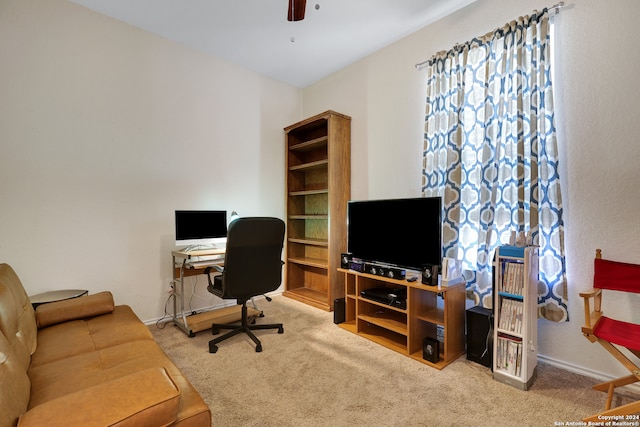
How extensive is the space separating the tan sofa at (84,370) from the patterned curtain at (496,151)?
234 cm

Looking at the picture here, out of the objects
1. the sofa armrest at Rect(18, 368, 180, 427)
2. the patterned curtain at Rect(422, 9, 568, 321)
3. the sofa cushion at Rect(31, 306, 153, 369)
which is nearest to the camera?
the sofa armrest at Rect(18, 368, 180, 427)

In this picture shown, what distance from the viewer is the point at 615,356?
5.21 ft

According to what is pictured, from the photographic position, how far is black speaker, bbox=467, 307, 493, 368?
86.0 inches

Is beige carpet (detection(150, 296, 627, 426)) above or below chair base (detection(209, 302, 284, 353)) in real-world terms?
below

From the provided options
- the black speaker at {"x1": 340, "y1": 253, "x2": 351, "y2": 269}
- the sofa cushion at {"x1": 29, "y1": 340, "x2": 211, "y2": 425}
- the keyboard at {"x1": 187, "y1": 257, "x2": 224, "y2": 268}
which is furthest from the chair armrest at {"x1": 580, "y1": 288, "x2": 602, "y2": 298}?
the keyboard at {"x1": 187, "y1": 257, "x2": 224, "y2": 268}

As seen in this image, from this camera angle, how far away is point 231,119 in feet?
12.1

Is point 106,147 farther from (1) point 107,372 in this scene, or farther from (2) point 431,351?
(2) point 431,351

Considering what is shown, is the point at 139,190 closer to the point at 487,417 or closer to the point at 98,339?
the point at 98,339

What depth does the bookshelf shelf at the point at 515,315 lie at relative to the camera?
6.31 ft

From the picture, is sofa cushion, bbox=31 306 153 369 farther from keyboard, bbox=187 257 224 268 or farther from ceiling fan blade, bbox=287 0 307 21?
ceiling fan blade, bbox=287 0 307 21

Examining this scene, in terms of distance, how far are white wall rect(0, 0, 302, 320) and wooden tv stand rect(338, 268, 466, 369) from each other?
1.80 metres

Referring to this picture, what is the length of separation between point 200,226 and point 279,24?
221 cm

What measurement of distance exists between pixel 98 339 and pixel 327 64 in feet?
11.7

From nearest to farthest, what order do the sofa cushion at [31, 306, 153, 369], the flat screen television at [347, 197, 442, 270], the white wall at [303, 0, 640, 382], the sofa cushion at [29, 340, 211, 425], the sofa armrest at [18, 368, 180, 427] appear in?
the sofa armrest at [18, 368, 180, 427] → the sofa cushion at [29, 340, 211, 425] → the sofa cushion at [31, 306, 153, 369] → the white wall at [303, 0, 640, 382] → the flat screen television at [347, 197, 442, 270]
